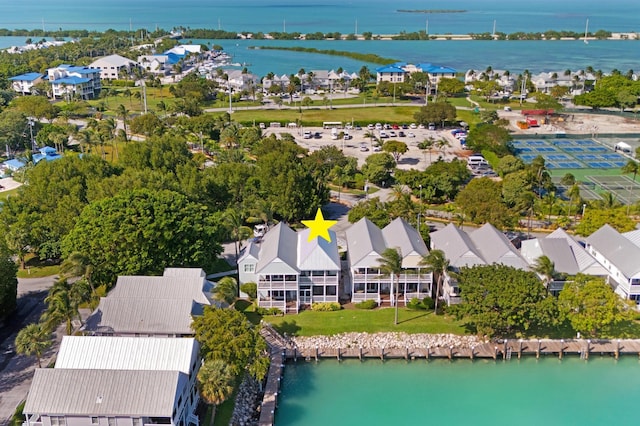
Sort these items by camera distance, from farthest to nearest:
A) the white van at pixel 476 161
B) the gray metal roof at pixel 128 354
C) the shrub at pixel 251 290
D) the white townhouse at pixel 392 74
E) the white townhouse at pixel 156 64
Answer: the white townhouse at pixel 156 64 → the white townhouse at pixel 392 74 → the white van at pixel 476 161 → the shrub at pixel 251 290 → the gray metal roof at pixel 128 354

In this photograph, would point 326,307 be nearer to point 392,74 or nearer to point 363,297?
point 363,297

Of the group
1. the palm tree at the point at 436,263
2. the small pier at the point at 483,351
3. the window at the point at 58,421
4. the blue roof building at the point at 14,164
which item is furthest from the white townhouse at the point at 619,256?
the blue roof building at the point at 14,164

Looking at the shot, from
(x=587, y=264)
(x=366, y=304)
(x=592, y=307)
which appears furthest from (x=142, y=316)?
(x=587, y=264)

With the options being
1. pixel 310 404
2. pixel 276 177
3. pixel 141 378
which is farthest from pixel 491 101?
pixel 141 378

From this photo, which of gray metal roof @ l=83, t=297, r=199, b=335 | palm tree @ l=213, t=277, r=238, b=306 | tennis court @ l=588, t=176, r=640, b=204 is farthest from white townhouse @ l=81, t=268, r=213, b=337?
tennis court @ l=588, t=176, r=640, b=204

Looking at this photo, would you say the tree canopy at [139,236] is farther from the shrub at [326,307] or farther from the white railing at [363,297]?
the white railing at [363,297]

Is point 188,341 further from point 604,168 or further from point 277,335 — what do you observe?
point 604,168
